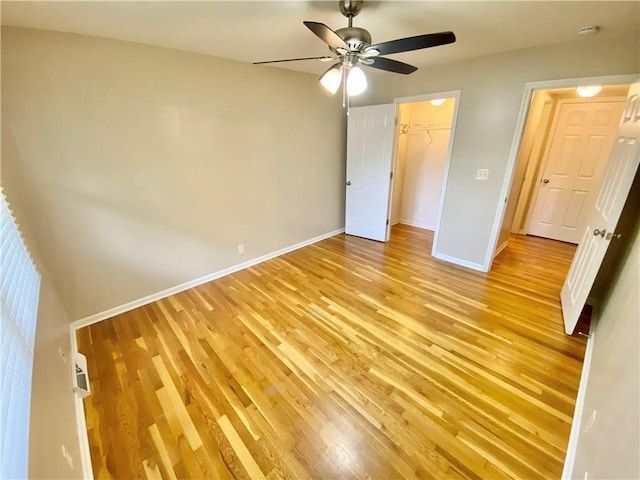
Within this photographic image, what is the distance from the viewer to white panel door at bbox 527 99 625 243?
3721 millimetres

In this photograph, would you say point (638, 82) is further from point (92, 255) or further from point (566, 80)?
point (92, 255)

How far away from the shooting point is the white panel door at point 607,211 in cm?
186

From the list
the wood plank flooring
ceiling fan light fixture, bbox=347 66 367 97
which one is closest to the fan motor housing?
ceiling fan light fixture, bbox=347 66 367 97

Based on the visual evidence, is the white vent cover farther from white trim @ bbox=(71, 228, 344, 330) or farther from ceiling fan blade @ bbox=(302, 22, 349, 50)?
ceiling fan blade @ bbox=(302, 22, 349, 50)

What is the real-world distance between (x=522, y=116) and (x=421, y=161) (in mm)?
2132

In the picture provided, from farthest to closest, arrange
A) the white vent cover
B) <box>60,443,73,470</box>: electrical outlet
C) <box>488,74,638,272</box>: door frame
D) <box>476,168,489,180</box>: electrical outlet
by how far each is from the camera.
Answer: <box>476,168,489,180</box>: electrical outlet → <box>488,74,638,272</box>: door frame → the white vent cover → <box>60,443,73,470</box>: electrical outlet

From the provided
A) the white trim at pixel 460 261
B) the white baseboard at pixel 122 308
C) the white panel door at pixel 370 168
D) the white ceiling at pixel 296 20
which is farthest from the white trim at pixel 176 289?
the white ceiling at pixel 296 20

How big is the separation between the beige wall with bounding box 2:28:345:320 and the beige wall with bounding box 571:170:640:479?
3.21 metres

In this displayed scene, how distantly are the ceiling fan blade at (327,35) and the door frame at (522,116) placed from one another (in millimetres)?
2112

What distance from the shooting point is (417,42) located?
1.47 m

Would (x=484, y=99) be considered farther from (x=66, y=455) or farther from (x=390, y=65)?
(x=66, y=455)

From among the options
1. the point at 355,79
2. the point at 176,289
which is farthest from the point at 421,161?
the point at 176,289

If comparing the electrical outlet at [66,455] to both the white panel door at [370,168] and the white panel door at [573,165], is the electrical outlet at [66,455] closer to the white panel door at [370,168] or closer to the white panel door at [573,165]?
the white panel door at [370,168]

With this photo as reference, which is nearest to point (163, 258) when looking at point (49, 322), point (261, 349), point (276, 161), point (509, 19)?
A: point (49, 322)
